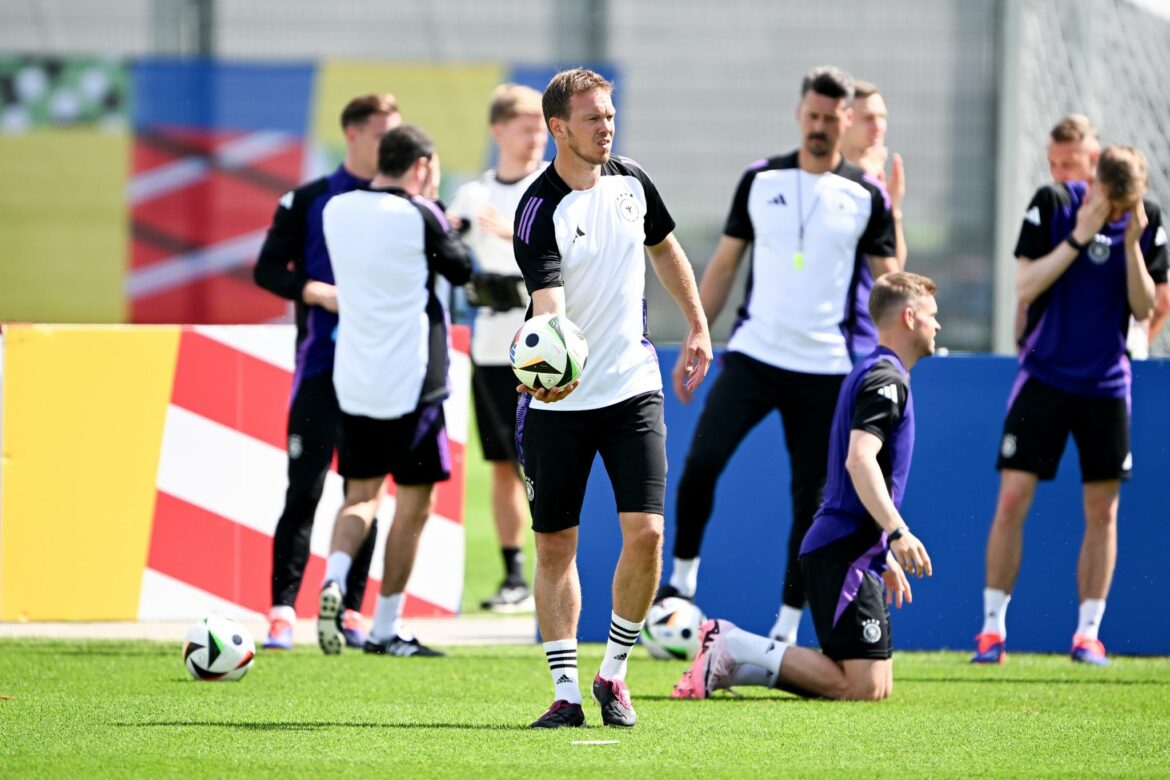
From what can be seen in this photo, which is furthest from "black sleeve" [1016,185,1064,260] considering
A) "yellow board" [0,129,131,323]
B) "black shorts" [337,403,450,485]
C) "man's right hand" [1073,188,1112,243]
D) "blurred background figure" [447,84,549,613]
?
"yellow board" [0,129,131,323]

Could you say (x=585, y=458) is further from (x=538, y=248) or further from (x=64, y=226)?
(x=64, y=226)

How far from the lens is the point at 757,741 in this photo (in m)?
5.66

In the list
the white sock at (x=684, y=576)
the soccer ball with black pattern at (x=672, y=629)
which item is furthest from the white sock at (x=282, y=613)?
the white sock at (x=684, y=576)

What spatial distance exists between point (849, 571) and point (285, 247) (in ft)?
9.72

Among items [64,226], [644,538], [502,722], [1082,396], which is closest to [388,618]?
[502,722]

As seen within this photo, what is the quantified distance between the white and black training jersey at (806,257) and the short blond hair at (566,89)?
2.17 m

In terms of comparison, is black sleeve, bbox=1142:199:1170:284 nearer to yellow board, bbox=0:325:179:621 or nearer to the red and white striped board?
the red and white striped board

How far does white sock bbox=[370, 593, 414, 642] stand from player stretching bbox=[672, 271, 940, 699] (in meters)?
1.62

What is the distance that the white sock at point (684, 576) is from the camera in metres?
7.86

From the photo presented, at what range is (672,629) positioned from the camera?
7.78 m

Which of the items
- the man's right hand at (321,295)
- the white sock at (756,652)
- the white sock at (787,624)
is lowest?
the white sock at (787,624)

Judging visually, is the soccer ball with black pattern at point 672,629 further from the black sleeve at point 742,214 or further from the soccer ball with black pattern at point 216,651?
the soccer ball with black pattern at point 216,651

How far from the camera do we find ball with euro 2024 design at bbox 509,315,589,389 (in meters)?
5.44

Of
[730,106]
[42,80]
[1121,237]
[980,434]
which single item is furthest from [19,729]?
[42,80]
